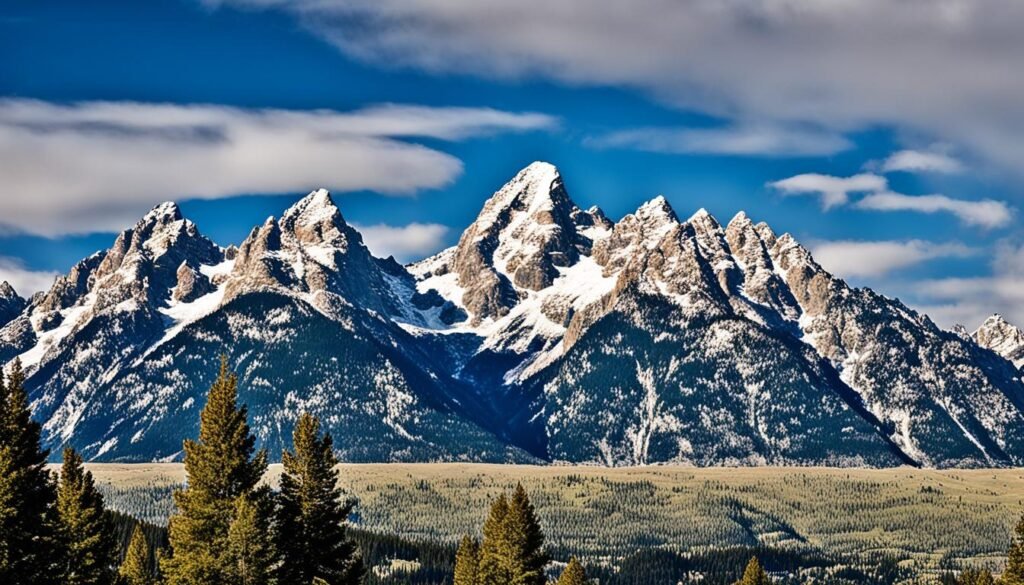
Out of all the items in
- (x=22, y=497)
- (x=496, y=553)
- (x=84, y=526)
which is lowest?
(x=496, y=553)

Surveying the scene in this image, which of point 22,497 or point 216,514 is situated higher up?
point 22,497

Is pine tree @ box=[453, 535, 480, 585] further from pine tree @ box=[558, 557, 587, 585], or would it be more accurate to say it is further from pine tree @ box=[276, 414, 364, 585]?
pine tree @ box=[276, 414, 364, 585]

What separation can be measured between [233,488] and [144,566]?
117ft

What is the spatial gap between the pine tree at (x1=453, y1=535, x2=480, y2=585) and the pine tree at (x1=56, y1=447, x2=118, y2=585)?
68.4 ft

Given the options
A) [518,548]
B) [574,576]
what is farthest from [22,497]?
[574,576]

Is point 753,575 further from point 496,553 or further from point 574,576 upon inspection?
point 496,553

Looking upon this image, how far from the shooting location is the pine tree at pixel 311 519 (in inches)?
2370

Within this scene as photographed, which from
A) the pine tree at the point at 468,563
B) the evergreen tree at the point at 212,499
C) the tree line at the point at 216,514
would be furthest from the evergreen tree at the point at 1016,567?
the evergreen tree at the point at 212,499

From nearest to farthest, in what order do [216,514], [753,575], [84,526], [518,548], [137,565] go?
1. [216,514]
2. [84,526]
3. [518,548]
4. [137,565]
5. [753,575]

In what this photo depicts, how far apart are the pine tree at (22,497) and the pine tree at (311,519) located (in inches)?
406

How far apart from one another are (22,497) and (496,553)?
35.2 m

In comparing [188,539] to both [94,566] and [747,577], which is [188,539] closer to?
[94,566]

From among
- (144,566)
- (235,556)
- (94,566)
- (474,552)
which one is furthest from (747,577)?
(235,556)

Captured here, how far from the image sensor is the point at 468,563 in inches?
3472
